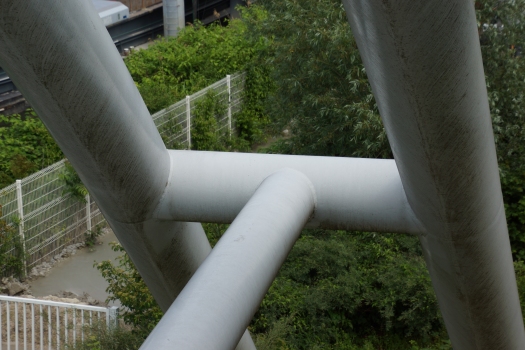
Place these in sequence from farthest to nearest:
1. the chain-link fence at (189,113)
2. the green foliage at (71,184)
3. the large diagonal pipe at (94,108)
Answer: the chain-link fence at (189,113)
the green foliage at (71,184)
the large diagonal pipe at (94,108)

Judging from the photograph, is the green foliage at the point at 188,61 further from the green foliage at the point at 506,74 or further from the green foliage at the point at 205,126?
the green foliage at the point at 506,74

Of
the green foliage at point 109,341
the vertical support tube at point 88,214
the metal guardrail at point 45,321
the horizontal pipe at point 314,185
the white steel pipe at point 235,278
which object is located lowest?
the vertical support tube at point 88,214

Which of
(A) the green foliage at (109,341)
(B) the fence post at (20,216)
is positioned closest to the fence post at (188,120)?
(B) the fence post at (20,216)

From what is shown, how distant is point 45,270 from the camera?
7477mm

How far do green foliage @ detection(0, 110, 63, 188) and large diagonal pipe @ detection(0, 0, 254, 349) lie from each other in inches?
249

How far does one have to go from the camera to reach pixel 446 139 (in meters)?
1.36

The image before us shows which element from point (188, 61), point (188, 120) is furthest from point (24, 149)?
point (188, 61)

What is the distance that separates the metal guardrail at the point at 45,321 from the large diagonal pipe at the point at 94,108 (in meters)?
3.80

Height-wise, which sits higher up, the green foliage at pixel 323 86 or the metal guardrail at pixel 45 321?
the green foliage at pixel 323 86

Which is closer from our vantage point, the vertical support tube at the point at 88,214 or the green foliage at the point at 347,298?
the green foliage at the point at 347,298

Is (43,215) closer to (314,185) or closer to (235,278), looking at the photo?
(314,185)

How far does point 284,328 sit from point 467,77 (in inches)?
173

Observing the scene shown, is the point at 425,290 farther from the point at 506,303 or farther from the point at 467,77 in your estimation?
the point at 467,77

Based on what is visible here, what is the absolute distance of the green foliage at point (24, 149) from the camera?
791 cm
